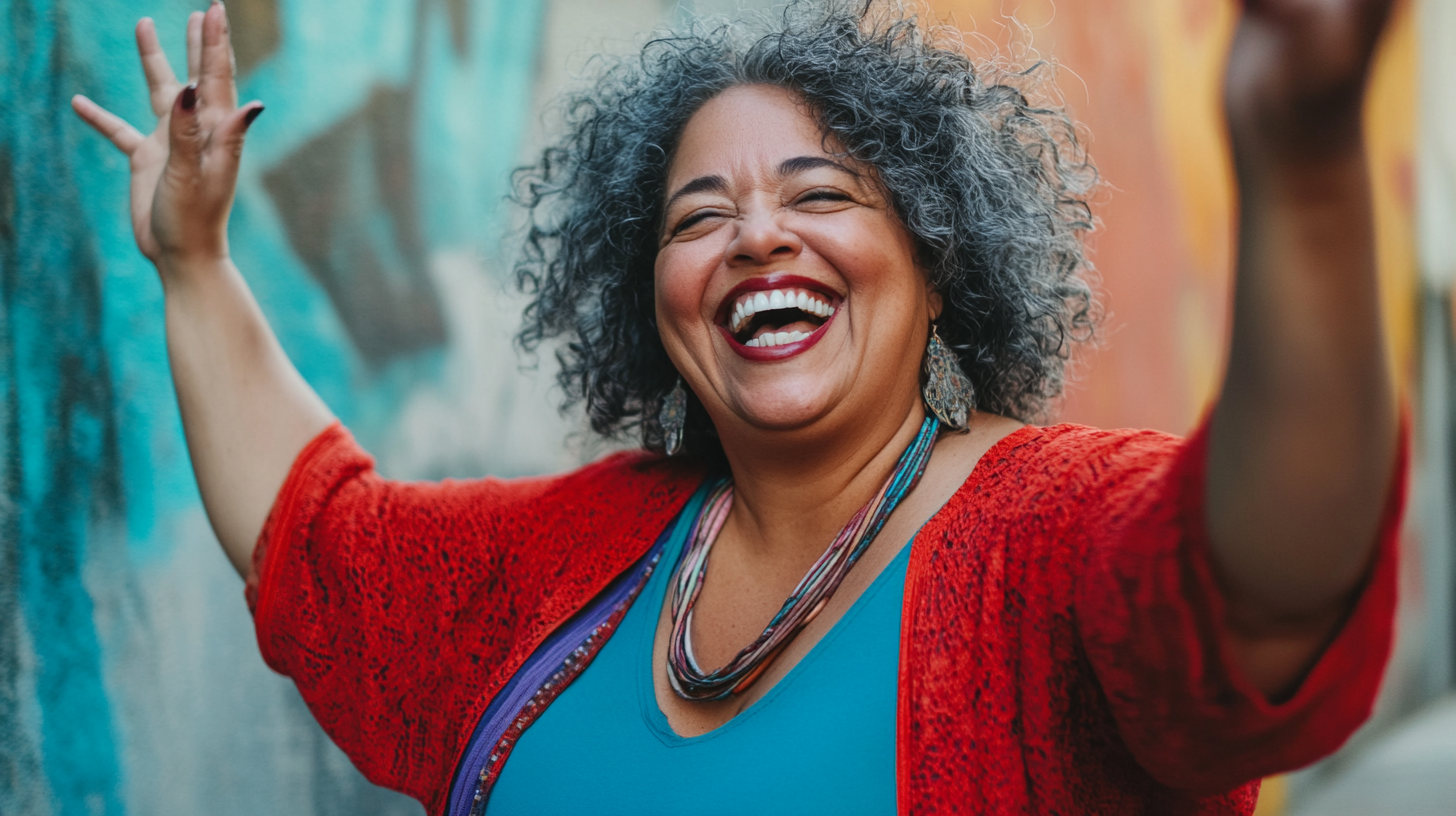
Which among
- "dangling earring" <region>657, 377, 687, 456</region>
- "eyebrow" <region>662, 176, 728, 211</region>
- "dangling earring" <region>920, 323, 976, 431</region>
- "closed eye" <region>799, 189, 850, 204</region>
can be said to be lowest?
"dangling earring" <region>657, 377, 687, 456</region>

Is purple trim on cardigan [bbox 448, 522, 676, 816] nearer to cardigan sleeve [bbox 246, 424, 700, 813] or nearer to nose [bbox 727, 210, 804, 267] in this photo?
cardigan sleeve [bbox 246, 424, 700, 813]

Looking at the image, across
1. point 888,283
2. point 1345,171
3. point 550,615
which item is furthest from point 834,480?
point 1345,171

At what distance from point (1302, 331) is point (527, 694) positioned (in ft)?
4.10

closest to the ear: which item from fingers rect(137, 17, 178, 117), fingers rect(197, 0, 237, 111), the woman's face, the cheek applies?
the woman's face

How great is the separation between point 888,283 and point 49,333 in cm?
151

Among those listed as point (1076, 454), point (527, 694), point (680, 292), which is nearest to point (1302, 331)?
point (1076, 454)

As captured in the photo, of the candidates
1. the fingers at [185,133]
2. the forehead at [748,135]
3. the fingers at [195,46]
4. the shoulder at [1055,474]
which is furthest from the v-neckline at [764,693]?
the fingers at [195,46]

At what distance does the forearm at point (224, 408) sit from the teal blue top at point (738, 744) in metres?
0.66

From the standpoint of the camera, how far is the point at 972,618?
1.25 metres

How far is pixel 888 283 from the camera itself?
1.65 metres

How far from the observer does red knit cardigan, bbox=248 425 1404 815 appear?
3.07ft

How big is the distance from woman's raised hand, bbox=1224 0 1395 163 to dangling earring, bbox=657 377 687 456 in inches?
48.9

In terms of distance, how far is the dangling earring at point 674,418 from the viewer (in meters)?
1.92

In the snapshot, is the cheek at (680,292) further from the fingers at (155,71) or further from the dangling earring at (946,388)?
the fingers at (155,71)
